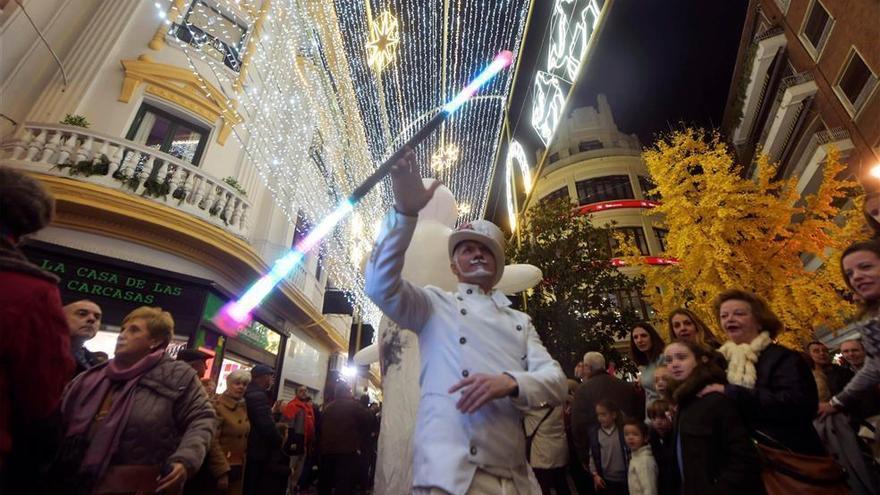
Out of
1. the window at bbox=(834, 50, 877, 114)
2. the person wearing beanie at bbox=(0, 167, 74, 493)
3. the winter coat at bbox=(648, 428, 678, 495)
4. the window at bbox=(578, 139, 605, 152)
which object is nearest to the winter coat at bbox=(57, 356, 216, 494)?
the person wearing beanie at bbox=(0, 167, 74, 493)

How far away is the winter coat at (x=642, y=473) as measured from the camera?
3.55 meters

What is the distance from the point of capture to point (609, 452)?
4137 mm

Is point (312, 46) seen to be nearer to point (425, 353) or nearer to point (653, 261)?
point (425, 353)

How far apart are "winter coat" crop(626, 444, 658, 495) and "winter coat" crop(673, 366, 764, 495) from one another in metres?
1.42

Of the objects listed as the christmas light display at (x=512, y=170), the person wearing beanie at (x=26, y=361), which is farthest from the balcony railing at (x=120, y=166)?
the person wearing beanie at (x=26, y=361)

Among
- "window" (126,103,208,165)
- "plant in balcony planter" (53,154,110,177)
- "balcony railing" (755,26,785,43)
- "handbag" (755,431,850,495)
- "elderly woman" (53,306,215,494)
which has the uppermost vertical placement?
"balcony railing" (755,26,785,43)

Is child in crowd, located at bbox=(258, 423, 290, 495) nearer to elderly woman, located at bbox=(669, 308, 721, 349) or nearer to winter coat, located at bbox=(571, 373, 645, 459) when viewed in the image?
winter coat, located at bbox=(571, 373, 645, 459)

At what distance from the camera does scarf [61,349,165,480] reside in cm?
214

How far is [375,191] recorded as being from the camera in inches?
375

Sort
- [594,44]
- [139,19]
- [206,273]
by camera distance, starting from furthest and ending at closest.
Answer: [139,19]
[206,273]
[594,44]

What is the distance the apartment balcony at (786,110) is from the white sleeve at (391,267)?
1830 cm

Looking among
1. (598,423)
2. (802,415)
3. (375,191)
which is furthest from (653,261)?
(802,415)

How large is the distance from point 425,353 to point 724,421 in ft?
5.94

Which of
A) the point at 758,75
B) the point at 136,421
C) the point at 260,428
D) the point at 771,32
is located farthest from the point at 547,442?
the point at 758,75
